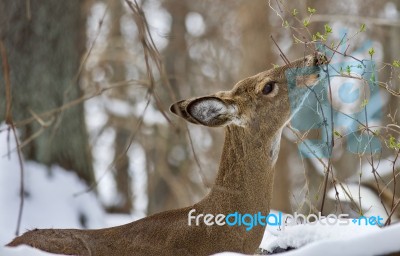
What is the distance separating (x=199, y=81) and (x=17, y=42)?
958cm

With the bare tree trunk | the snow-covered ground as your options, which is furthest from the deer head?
the bare tree trunk

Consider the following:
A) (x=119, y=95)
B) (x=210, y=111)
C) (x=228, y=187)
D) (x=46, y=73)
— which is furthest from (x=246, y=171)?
Answer: (x=119, y=95)

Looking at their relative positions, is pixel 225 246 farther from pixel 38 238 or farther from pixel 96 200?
pixel 96 200

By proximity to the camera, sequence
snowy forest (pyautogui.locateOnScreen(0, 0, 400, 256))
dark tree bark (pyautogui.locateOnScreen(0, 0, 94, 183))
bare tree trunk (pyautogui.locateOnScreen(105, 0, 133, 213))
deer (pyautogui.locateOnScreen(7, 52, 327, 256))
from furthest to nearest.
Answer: bare tree trunk (pyautogui.locateOnScreen(105, 0, 133, 213)), dark tree bark (pyautogui.locateOnScreen(0, 0, 94, 183)), deer (pyautogui.locateOnScreen(7, 52, 327, 256)), snowy forest (pyautogui.locateOnScreen(0, 0, 400, 256))

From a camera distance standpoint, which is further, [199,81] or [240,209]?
[199,81]

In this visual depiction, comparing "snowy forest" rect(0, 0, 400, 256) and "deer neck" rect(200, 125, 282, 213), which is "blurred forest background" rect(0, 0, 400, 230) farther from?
"deer neck" rect(200, 125, 282, 213)

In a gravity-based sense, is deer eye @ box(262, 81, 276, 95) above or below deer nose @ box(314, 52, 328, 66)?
below

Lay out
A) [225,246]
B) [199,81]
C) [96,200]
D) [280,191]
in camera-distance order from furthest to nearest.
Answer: [199,81], [280,191], [96,200], [225,246]

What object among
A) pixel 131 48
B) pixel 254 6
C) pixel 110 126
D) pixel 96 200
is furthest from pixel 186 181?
pixel 96 200

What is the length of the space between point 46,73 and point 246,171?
2932mm

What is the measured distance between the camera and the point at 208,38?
50.5 ft

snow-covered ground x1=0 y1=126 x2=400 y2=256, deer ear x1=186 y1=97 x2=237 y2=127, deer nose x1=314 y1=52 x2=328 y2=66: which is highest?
deer nose x1=314 y1=52 x2=328 y2=66

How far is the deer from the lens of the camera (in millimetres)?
3082

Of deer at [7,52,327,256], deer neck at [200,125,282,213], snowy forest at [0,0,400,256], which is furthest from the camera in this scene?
deer neck at [200,125,282,213]
